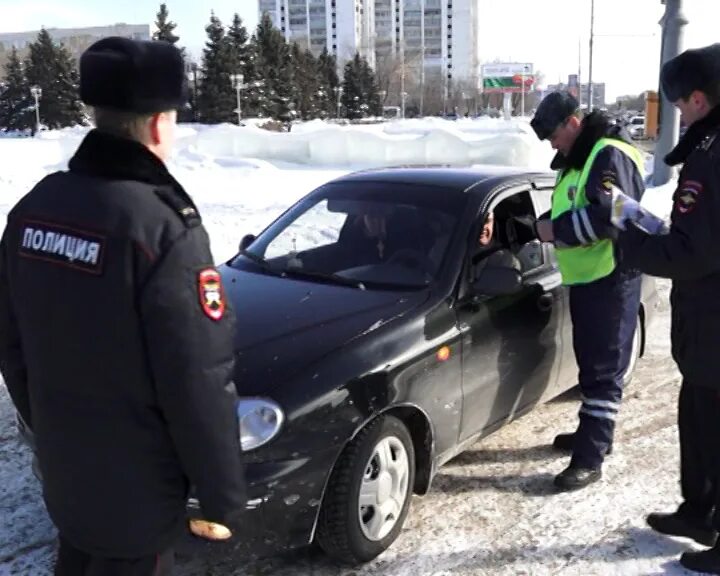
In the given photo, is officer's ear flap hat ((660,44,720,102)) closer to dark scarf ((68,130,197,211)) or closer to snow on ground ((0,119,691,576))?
snow on ground ((0,119,691,576))

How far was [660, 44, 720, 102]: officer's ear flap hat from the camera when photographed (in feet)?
9.40

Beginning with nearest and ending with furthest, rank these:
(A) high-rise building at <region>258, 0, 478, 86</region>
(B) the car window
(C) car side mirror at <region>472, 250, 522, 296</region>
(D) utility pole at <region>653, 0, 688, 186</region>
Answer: (C) car side mirror at <region>472, 250, 522, 296</region> → (B) the car window → (D) utility pole at <region>653, 0, 688, 186</region> → (A) high-rise building at <region>258, 0, 478, 86</region>

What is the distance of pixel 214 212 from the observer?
40.6 ft

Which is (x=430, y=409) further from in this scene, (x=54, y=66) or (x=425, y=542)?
(x=54, y=66)

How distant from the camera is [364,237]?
13.8ft

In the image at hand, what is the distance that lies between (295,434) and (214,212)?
32.4 ft

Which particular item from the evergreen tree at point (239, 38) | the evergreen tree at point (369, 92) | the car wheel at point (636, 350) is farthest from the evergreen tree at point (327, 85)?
the car wheel at point (636, 350)

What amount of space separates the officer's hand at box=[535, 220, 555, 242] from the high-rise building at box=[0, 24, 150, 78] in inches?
3378

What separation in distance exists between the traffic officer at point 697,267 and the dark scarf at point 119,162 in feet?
6.37

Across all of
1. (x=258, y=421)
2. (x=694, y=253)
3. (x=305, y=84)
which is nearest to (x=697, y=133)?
(x=694, y=253)

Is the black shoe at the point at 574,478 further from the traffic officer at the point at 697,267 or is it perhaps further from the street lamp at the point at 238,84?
the street lamp at the point at 238,84

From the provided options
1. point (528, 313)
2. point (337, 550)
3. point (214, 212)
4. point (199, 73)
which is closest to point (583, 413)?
point (528, 313)

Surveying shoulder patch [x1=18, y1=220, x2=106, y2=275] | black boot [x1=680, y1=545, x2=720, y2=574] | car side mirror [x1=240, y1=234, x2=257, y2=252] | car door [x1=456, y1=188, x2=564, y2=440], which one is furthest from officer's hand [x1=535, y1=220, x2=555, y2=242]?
shoulder patch [x1=18, y1=220, x2=106, y2=275]

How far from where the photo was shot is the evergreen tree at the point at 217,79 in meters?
47.1
